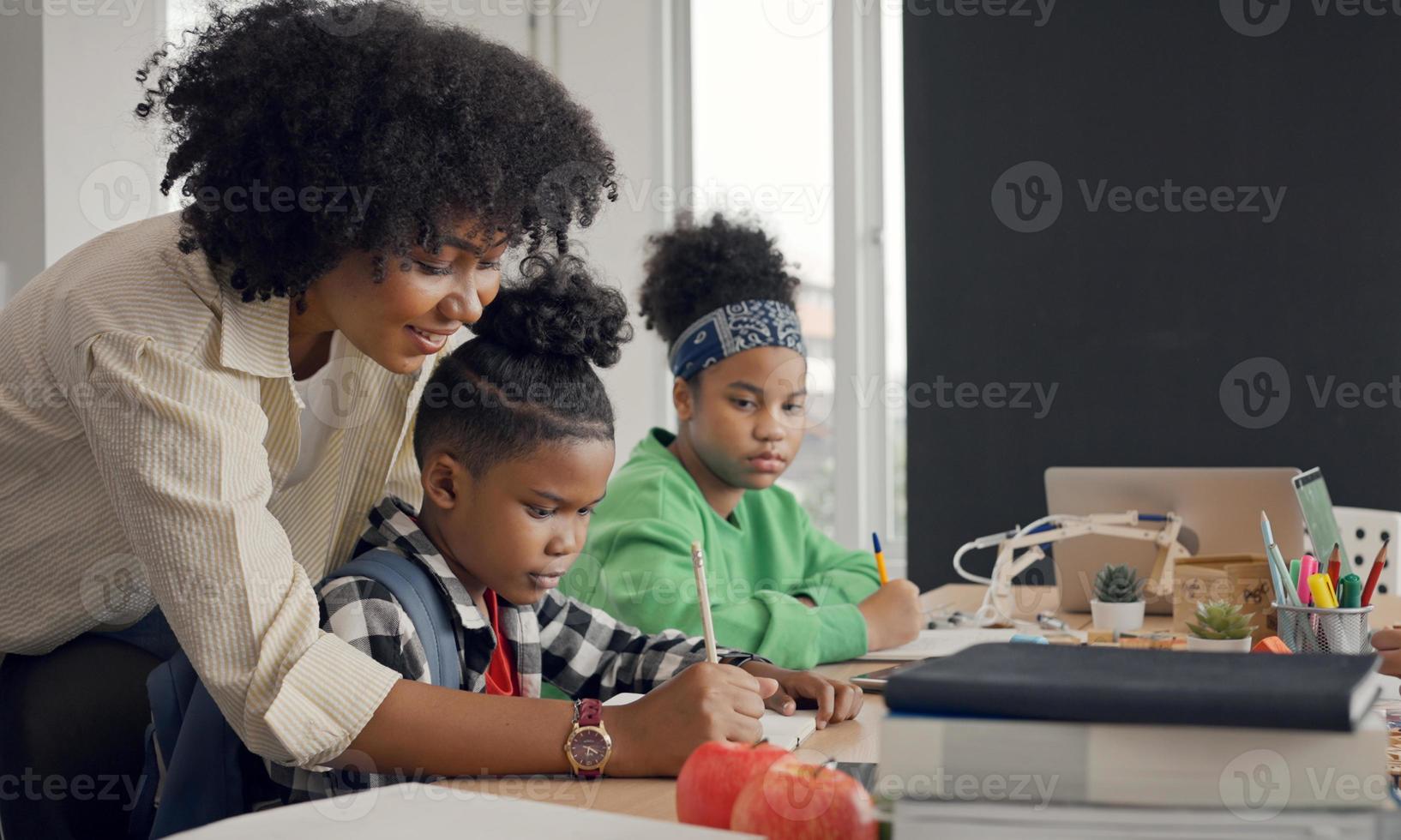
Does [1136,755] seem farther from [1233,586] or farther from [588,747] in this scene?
[1233,586]

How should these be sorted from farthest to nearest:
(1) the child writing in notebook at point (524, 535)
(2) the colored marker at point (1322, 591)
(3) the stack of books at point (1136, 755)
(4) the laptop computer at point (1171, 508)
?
(4) the laptop computer at point (1171, 508) → (2) the colored marker at point (1322, 591) → (1) the child writing in notebook at point (524, 535) → (3) the stack of books at point (1136, 755)

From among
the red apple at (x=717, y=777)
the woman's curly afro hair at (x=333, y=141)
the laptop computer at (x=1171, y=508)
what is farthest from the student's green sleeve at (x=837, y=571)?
the red apple at (x=717, y=777)

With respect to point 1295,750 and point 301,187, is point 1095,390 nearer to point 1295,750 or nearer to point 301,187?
point 301,187

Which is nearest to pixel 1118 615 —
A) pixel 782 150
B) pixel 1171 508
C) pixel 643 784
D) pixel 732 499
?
pixel 1171 508

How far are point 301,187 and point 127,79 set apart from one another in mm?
2446

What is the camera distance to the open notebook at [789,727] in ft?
3.74

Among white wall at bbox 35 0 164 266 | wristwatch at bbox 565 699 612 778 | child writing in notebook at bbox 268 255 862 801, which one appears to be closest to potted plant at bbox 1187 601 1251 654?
child writing in notebook at bbox 268 255 862 801

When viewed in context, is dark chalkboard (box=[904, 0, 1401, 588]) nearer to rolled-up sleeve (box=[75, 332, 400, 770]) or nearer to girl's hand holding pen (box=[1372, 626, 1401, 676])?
girl's hand holding pen (box=[1372, 626, 1401, 676])

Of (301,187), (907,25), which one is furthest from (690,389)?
(907,25)

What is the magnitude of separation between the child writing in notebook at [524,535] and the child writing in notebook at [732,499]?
219 mm

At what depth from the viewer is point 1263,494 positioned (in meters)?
2.02

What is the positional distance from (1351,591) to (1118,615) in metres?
0.48

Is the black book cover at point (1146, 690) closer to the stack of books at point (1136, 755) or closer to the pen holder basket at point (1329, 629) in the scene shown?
the stack of books at point (1136, 755)

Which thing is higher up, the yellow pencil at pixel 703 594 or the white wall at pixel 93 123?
the white wall at pixel 93 123
